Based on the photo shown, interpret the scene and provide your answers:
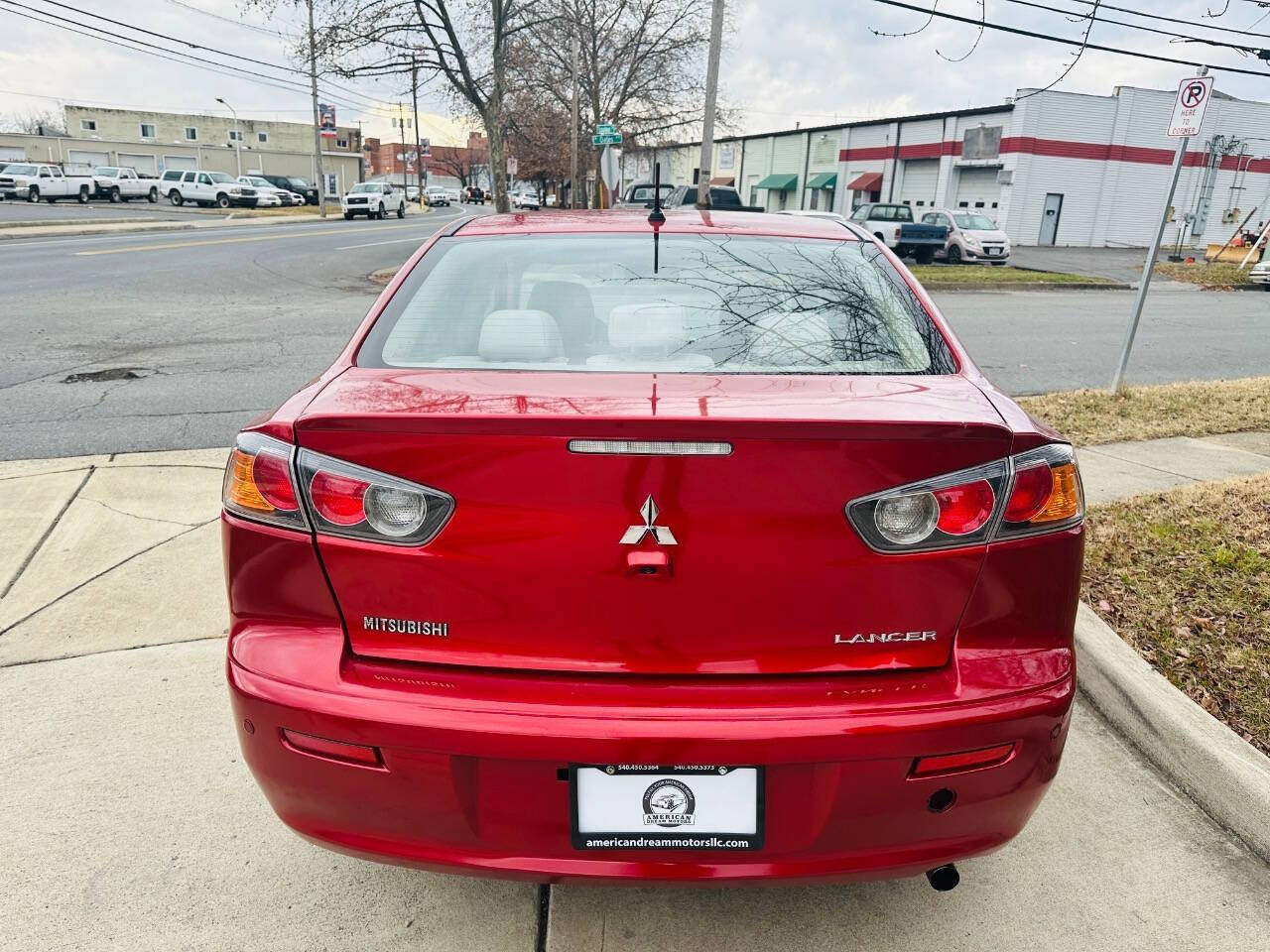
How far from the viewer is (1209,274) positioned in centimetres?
2316

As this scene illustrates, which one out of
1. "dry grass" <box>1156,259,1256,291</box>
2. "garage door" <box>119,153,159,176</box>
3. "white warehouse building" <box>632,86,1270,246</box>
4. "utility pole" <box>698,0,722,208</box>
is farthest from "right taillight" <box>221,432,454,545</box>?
"garage door" <box>119,153,159,176</box>

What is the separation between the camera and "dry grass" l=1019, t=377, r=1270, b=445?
6.59 m

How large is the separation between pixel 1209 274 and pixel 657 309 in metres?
25.8

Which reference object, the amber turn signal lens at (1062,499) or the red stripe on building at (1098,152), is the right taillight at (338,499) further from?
the red stripe on building at (1098,152)

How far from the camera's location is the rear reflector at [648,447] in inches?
65.9

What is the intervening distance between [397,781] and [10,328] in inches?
443

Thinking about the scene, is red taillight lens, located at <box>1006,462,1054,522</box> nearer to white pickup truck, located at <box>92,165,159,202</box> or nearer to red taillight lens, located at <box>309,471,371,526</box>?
red taillight lens, located at <box>309,471,371,526</box>

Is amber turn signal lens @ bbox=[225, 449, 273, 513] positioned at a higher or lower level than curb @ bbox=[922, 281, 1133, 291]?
higher

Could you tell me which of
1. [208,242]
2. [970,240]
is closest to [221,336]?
[208,242]

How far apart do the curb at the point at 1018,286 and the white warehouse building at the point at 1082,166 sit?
18.6 meters

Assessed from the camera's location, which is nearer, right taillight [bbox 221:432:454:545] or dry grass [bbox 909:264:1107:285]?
right taillight [bbox 221:432:454:545]

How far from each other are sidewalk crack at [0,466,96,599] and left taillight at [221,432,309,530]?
2.65 m

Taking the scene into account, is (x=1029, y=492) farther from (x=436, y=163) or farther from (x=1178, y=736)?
(x=436, y=163)

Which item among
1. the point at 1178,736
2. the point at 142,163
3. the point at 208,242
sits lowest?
the point at 208,242
